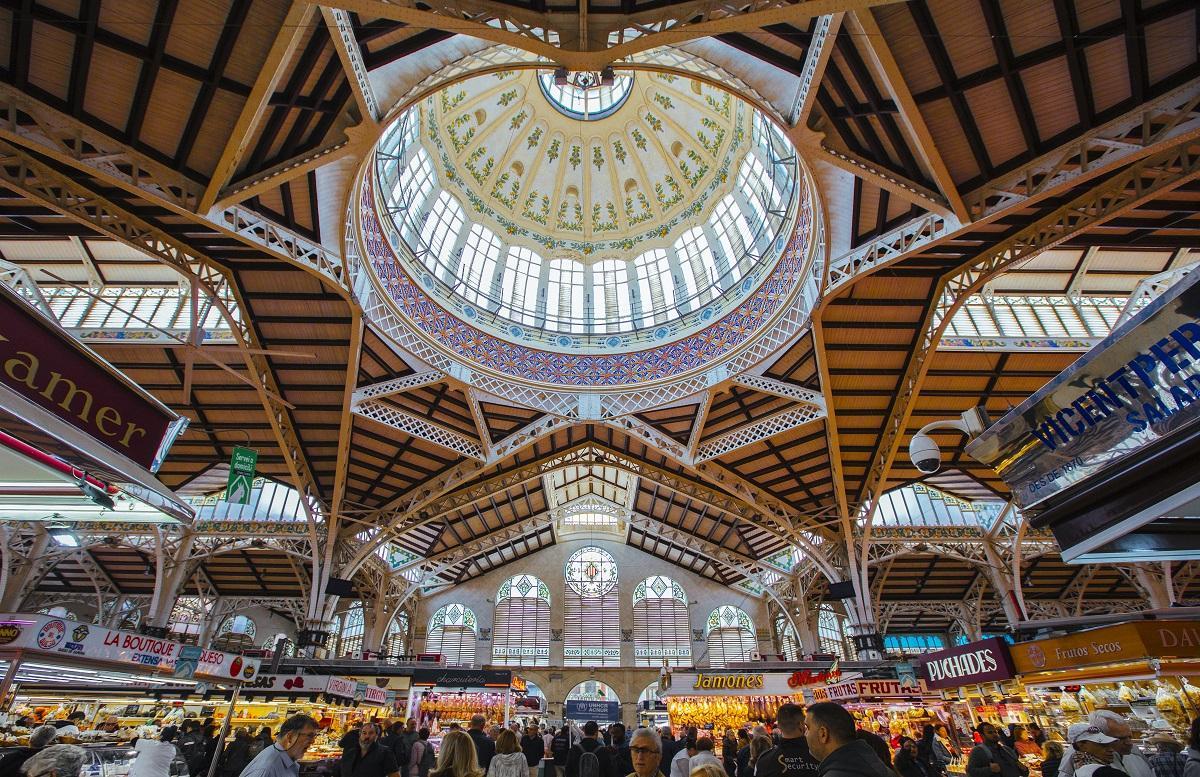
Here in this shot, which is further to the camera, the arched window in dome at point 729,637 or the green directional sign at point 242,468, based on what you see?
the arched window in dome at point 729,637

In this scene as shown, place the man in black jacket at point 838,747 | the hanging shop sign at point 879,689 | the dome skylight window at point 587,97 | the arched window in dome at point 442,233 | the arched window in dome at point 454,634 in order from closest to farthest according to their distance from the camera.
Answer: the man in black jacket at point 838,747 < the hanging shop sign at point 879,689 < the arched window in dome at point 442,233 < the dome skylight window at point 587,97 < the arched window in dome at point 454,634

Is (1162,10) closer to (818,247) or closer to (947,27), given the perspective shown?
(947,27)

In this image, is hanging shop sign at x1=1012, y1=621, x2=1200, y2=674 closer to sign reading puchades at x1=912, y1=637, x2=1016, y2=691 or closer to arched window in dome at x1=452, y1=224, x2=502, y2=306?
sign reading puchades at x1=912, y1=637, x2=1016, y2=691

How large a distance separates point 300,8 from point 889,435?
2000 centimetres

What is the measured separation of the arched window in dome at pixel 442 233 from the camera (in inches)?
858

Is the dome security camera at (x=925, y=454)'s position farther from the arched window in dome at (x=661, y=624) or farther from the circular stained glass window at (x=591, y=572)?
the circular stained glass window at (x=591, y=572)

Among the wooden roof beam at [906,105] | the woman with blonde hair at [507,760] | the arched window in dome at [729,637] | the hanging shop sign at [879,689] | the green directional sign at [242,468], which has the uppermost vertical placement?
the wooden roof beam at [906,105]

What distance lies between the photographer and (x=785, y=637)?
3788 cm

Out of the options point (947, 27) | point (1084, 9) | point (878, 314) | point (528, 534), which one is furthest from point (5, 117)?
point (528, 534)

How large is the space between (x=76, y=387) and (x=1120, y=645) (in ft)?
43.0

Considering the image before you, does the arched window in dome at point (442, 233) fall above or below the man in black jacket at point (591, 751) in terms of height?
above

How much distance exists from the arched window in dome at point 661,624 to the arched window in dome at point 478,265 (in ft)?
79.0

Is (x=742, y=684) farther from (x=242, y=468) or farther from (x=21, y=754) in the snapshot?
(x=21, y=754)

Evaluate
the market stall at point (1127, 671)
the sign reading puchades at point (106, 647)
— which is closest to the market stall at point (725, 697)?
the market stall at point (1127, 671)
